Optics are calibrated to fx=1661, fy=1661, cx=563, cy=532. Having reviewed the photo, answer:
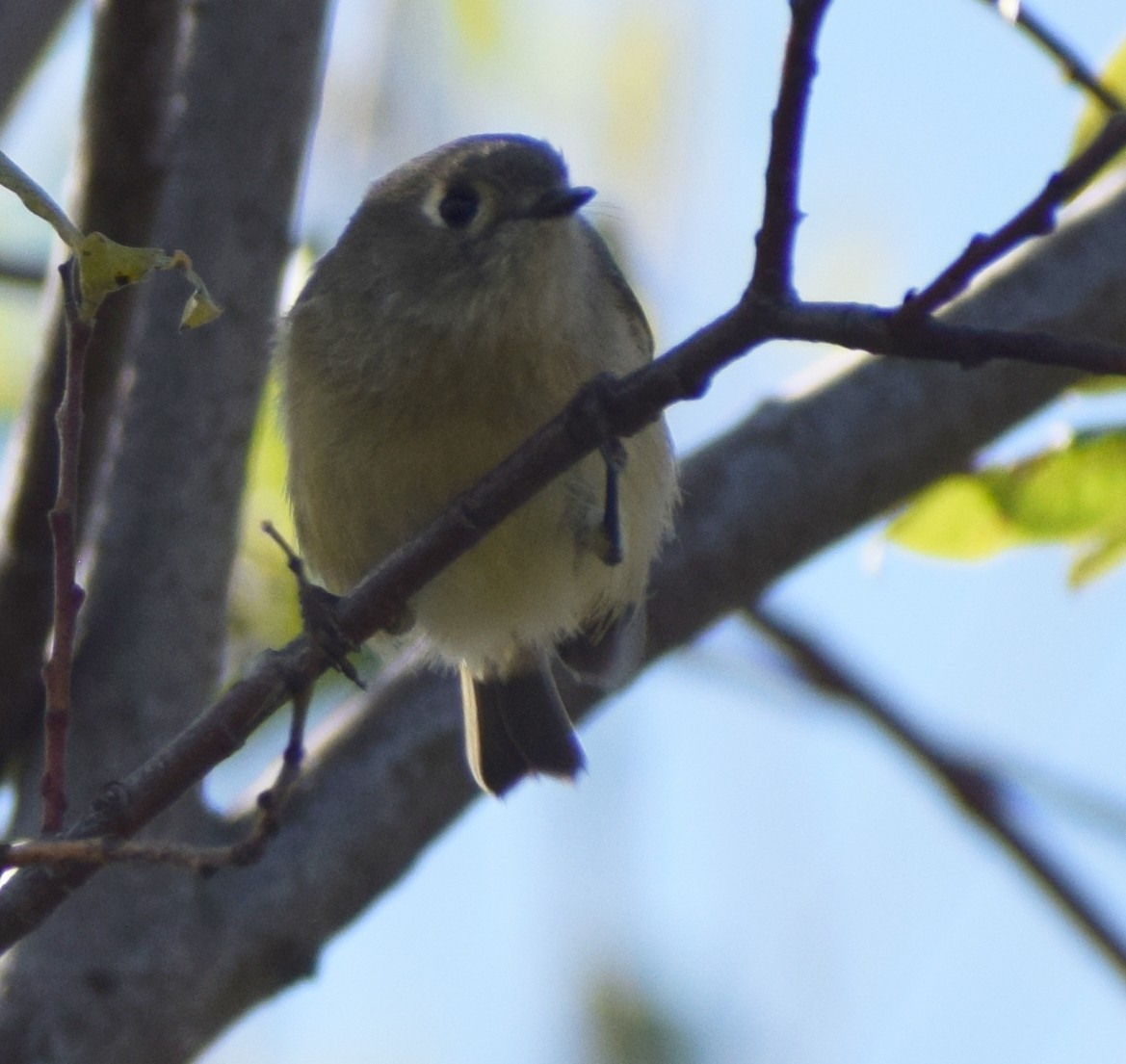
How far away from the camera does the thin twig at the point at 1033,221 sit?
1.67m

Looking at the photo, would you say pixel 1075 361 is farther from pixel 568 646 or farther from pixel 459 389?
pixel 568 646

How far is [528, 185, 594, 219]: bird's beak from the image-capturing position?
3.12m

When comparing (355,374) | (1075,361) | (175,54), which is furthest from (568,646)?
(1075,361)

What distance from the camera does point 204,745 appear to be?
2.27 m

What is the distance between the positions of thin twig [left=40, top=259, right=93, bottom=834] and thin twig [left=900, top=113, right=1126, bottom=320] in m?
1.00

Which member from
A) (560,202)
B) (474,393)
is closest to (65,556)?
(474,393)

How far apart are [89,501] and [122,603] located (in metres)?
0.34

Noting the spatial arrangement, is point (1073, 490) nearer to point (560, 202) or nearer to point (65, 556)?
point (560, 202)

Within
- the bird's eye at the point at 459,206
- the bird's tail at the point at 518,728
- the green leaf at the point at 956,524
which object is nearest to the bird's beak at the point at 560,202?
the bird's eye at the point at 459,206

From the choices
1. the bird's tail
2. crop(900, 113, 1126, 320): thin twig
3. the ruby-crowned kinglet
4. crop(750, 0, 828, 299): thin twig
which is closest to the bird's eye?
the ruby-crowned kinglet

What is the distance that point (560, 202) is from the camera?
318cm

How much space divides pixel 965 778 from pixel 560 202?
5.57ft

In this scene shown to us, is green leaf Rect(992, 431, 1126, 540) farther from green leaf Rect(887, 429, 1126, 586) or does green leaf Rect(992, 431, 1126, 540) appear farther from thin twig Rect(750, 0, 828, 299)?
thin twig Rect(750, 0, 828, 299)

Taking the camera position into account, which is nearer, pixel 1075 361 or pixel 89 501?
pixel 1075 361
